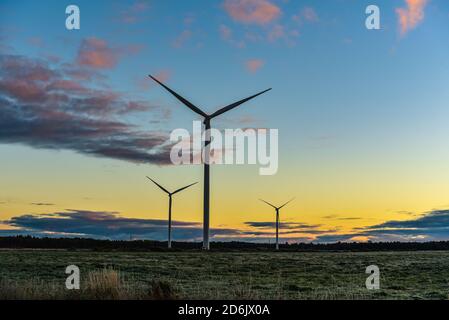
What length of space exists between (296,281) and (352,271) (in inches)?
453

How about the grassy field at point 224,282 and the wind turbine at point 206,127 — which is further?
the wind turbine at point 206,127

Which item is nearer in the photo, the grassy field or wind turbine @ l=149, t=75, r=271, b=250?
the grassy field

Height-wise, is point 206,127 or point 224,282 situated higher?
point 206,127

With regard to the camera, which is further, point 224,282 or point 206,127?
point 206,127

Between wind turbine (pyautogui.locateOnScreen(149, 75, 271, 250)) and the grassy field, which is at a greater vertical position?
wind turbine (pyautogui.locateOnScreen(149, 75, 271, 250))

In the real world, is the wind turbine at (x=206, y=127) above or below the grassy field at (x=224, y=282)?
above

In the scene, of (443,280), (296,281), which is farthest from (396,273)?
(296,281)
